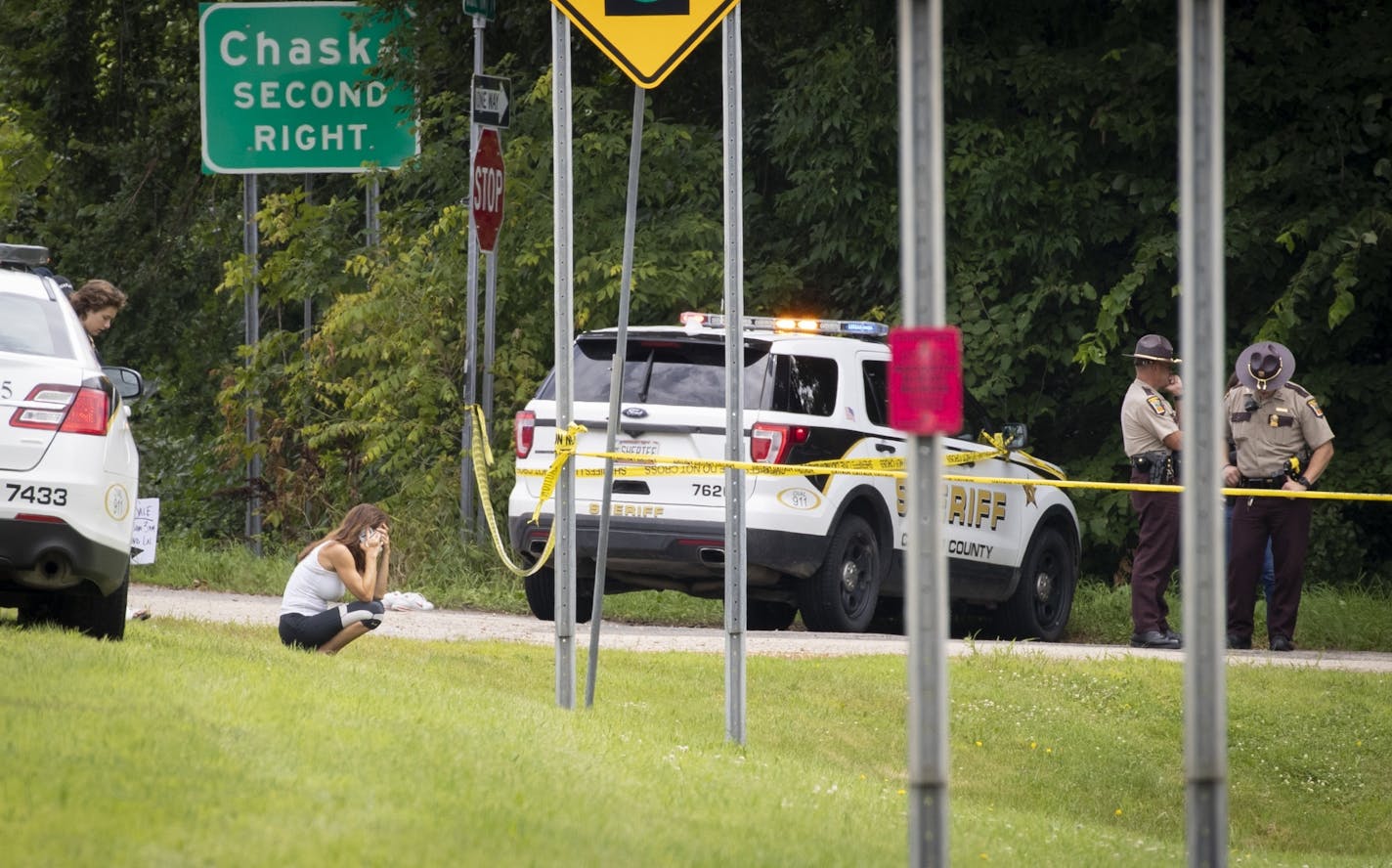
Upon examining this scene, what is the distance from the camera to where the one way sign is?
53.4 feet

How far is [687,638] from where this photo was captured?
43.8ft

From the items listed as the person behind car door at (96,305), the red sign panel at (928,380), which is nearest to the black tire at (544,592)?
the person behind car door at (96,305)

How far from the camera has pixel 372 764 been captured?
6.55 m

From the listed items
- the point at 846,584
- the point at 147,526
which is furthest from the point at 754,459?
A: the point at 147,526

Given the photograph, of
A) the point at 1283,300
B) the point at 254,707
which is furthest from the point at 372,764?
the point at 1283,300

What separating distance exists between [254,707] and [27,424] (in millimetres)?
1867

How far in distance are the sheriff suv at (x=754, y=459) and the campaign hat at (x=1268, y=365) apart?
4.84 ft

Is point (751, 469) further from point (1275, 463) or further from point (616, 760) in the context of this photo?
point (1275, 463)

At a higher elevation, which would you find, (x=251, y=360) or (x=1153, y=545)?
(x=251, y=360)

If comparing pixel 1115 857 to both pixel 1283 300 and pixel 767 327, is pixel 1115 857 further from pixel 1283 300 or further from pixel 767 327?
pixel 1283 300

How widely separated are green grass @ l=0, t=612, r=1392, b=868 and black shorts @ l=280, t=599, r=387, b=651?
29cm

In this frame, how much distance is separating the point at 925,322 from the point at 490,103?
1185 centimetres

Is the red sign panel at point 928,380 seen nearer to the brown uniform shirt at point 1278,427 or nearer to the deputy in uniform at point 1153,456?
the deputy in uniform at point 1153,456

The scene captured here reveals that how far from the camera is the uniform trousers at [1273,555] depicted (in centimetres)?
1282
